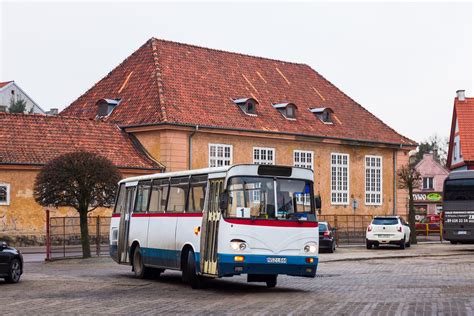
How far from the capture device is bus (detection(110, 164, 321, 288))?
68.9 ft

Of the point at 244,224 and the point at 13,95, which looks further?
the point at 13,95

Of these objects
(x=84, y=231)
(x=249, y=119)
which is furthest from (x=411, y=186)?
(x=84, y=231)

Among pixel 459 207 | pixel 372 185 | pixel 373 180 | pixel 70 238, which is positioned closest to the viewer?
pixel 70 238

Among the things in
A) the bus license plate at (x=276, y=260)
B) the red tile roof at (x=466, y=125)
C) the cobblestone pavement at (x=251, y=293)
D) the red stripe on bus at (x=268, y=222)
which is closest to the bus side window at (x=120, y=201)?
the cobblestone pavement at (x=251, y=293)

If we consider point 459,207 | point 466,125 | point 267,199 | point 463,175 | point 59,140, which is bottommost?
point 267,199

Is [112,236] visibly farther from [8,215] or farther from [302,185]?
[8,215]

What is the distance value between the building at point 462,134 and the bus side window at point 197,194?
5471 centimetres

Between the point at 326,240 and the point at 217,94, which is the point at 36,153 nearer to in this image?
the point at 217,94

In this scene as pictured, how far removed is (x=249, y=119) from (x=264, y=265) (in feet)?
113

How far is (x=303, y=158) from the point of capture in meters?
58.2

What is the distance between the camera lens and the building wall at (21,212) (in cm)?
4566

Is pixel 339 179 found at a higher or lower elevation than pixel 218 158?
lower

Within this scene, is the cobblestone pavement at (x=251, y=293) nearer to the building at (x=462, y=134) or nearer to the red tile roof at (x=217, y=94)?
the red tile roof at (x=217, y=94)

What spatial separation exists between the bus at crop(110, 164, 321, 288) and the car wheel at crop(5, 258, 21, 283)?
3.54 m
